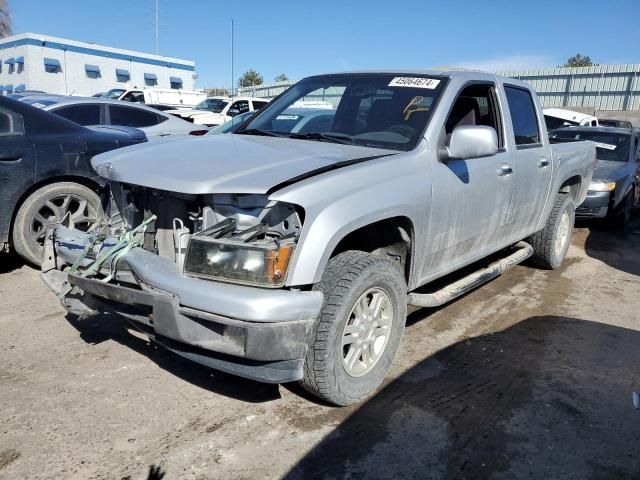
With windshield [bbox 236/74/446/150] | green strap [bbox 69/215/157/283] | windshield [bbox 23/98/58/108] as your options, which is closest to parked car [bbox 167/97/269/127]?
windshield [bbox 23/98/58/108]

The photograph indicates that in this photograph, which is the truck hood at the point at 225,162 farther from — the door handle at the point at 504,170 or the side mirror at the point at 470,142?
the door handle at the point at 504,170

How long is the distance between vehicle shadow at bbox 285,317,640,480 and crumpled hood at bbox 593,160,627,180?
467 cm

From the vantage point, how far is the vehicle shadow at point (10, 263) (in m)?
5.20

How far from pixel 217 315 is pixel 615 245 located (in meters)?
6.87

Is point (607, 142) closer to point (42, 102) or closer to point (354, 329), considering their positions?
point (354, 329)

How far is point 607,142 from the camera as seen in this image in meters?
9.27

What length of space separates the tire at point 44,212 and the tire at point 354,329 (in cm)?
277

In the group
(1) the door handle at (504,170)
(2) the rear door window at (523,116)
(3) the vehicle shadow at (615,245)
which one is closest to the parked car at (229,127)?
(1) the door handle at (504,170)

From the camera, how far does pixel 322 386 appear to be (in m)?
2.78

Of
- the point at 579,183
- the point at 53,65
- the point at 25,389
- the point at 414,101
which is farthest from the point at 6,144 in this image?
the point at 53,65

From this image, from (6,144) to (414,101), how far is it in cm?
345

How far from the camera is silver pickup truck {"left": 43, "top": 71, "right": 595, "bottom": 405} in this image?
2482 millimetres

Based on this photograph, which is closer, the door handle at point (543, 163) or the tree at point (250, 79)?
the door handle at point (543, 163)

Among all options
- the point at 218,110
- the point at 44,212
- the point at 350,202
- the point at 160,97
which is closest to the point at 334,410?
the point at 350,202
